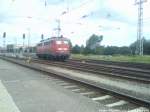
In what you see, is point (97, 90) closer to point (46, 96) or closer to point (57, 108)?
point (46, 96)

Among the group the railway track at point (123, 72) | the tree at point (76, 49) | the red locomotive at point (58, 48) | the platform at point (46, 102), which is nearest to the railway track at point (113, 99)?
the platform at point (46, 102)

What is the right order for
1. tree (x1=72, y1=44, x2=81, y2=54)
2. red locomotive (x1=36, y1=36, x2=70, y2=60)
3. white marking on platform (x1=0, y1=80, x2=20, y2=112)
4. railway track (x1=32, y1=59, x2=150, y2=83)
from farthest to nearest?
tree (x1=72, y1=44, x2=81, y2=54) → red locomotive (x1=36, y1=36, x2=70, y2=60) → railway track (x1=32, y1=59, x2=150, y2=83) → white marking on platform (x1=0, y1=80, x2=20, y2=112)

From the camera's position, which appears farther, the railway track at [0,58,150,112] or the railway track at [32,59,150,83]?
the railway track at [32,59,150,83]

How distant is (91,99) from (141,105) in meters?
2.21

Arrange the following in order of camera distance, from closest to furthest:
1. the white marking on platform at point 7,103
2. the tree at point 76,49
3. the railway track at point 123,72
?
the white marking on platform at point 7,103 → the railway track at point 123,72 → the tree at point 76,49

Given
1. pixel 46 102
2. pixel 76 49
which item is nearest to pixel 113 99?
pixel 46 102

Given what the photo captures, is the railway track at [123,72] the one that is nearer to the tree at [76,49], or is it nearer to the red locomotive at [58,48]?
the red locomotive at [58,48]

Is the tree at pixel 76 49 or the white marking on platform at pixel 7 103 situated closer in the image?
the white marking on platform at pixel 7 103

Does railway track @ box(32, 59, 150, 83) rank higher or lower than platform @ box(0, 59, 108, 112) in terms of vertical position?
higher

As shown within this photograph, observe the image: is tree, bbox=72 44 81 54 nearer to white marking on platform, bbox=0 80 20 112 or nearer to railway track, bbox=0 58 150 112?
railway track, bbox=0 58 150 112

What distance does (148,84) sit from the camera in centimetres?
1697

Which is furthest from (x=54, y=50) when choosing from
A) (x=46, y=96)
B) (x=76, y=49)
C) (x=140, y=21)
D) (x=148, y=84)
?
(x=76, y=49)

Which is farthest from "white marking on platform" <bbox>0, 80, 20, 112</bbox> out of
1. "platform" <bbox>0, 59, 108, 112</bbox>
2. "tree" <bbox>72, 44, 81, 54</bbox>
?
"tree" <bbox>72, 44, 81, 54</bbox>

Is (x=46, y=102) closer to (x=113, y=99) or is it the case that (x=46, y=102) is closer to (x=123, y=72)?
(x=113, y=99)
